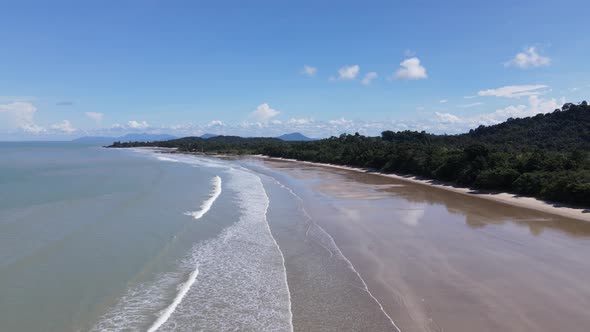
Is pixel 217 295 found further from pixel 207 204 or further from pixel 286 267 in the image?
pixel 207 204

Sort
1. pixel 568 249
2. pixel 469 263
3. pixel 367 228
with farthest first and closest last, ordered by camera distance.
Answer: pixel 367 228 < pixel 568 249 < pixel 469 263

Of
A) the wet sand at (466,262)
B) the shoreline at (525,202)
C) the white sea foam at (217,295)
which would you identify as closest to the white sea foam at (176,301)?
the white sea foam at (217,295)

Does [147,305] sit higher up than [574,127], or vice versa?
[574,127]

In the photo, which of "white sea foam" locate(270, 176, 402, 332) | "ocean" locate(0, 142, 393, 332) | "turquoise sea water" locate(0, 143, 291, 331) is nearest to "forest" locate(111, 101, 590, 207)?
"white sea foam" locate(270, 176, 402, 332)

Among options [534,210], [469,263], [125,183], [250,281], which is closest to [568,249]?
[469,263]

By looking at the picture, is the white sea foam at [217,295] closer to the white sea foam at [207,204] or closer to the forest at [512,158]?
the white sea foam at [207,204]

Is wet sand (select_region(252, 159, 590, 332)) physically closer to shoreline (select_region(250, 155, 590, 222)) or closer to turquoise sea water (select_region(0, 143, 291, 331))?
shoreline (select_region(250, 155, 590, 222))

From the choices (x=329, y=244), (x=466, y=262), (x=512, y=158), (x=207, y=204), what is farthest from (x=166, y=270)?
(x=512, y=158)

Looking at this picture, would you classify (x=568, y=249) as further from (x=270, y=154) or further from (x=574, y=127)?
(x=270, y=154)
